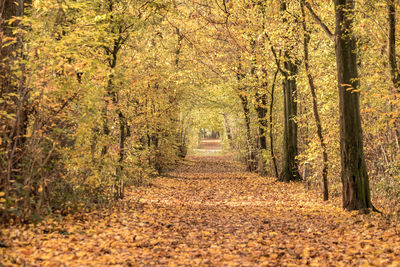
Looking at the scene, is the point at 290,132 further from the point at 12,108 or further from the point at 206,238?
the point at 12,108

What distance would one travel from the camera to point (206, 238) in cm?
743

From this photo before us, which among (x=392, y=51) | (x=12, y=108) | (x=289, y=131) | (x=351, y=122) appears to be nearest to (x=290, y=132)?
(x=289, y=131)

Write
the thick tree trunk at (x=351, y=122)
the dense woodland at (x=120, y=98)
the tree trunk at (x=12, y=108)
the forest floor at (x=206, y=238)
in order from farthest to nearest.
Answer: the thick tree trunk at (x=351, y=122), the dense woodland at (x=120, y=98), the tree trunk at (x=12, y=108), the forest floor at (x=206, y=238)

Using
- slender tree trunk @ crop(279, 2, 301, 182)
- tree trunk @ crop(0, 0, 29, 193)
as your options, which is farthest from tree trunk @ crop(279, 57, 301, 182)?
tree trunk @ crop(0, 0, 29, 193)

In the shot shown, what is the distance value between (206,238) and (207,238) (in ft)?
0.08

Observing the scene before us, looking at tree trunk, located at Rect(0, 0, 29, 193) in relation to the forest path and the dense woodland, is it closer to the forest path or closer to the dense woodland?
the dense woodland

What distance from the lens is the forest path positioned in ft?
18.9

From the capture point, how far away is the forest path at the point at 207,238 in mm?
5746

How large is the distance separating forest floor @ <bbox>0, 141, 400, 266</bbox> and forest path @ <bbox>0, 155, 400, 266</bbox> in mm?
15

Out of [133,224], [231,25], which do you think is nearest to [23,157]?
[133,224]

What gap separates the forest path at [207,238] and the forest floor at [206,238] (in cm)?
1

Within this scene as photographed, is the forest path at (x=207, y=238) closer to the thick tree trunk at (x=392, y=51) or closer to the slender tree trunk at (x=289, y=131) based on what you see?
the thick tree trunk at (x=392, y=51)

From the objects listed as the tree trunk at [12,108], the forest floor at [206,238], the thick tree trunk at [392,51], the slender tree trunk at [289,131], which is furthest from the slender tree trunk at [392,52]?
the slender tree trunk at [289,131]

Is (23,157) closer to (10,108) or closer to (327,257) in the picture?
(10,108)
